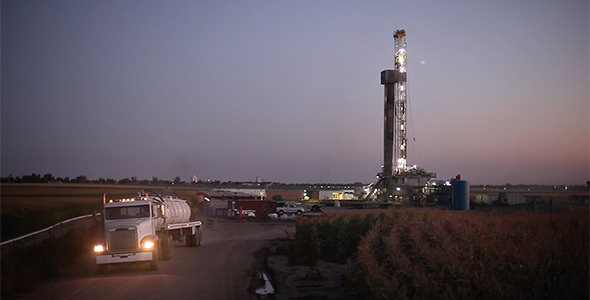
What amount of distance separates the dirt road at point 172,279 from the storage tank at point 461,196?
10.4 m

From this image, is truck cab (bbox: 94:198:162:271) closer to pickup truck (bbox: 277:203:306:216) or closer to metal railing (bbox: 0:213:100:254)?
metal railing (bbox: 0:213:100:254)

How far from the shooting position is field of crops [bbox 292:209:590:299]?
889cm

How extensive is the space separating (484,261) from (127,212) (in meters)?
16.9

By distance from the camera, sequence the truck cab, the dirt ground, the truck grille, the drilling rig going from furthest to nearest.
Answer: the drilling rig → the truck grille → the truck cab → the dirt ground

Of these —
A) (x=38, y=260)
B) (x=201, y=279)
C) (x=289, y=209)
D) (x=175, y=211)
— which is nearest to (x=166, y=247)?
(x=175, y=211)

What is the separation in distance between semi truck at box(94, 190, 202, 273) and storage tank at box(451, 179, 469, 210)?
1418 cm

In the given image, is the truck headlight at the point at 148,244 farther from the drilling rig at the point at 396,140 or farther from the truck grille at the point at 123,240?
the drilling rig at the point at 396,140

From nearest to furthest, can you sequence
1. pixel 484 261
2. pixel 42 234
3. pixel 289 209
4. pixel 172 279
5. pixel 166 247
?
pixel 484 261 → pixel 172 279 → pixel 166 247 → pixel 42 234 → pixel 289 209

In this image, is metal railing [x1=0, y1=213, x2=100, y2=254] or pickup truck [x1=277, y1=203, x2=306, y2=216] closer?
metal railing [x1=0, y1=213, x2=100, y2=254]

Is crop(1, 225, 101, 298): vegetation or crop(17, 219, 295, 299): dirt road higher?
crop(1, 225, 101, 298): vegetation

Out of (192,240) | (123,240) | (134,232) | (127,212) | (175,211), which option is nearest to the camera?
(123,240)

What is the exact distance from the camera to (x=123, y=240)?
69.8 ft

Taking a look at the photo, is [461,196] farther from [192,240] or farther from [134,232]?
[192,240]

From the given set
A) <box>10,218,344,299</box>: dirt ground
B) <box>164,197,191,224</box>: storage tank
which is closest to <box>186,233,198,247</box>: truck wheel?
<box>164,197,191,224</box>: storage tank
